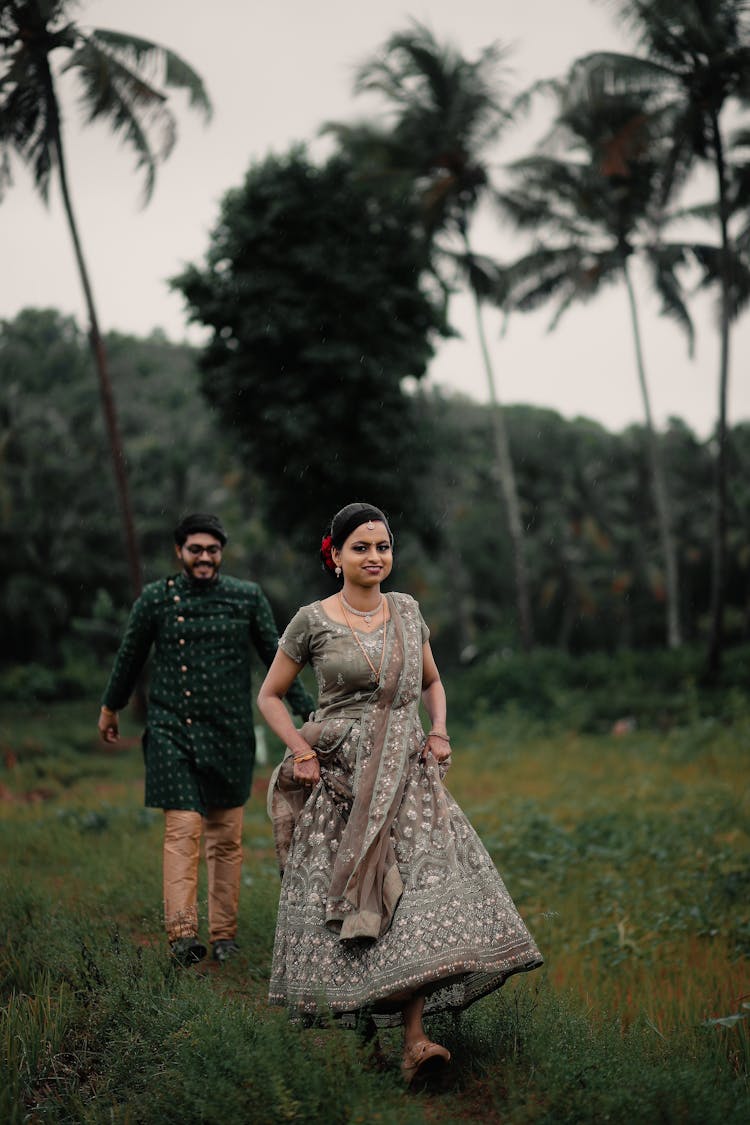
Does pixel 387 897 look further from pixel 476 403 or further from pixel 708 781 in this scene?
pixel 476 403

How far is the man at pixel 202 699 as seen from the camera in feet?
18.7

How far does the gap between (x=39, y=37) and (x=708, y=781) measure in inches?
538

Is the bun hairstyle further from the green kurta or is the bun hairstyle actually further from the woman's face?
the green kurta

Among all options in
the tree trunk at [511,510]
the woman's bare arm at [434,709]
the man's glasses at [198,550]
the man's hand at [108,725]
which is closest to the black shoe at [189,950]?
the man's hand at [108,725]

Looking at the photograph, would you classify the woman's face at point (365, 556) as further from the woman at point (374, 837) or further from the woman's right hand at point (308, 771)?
the woman's right hand at point (308, 771)

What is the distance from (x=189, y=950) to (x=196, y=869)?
0.39 m

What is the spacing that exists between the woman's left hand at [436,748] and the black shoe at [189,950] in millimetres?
1703

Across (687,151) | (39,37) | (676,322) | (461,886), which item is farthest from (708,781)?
(676,322)

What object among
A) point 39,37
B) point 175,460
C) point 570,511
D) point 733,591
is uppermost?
point 39,37

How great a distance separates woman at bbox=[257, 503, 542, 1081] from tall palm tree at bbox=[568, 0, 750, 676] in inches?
676

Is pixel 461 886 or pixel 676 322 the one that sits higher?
pixel 676 322

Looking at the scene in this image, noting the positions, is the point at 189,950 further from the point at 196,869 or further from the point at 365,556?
the point at 365,556

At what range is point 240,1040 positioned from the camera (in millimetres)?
3727

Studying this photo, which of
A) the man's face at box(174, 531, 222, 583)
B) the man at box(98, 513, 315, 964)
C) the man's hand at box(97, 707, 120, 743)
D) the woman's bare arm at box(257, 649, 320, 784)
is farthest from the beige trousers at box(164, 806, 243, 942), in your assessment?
the woman's bare arm at box(257, 649, 320, 784)
